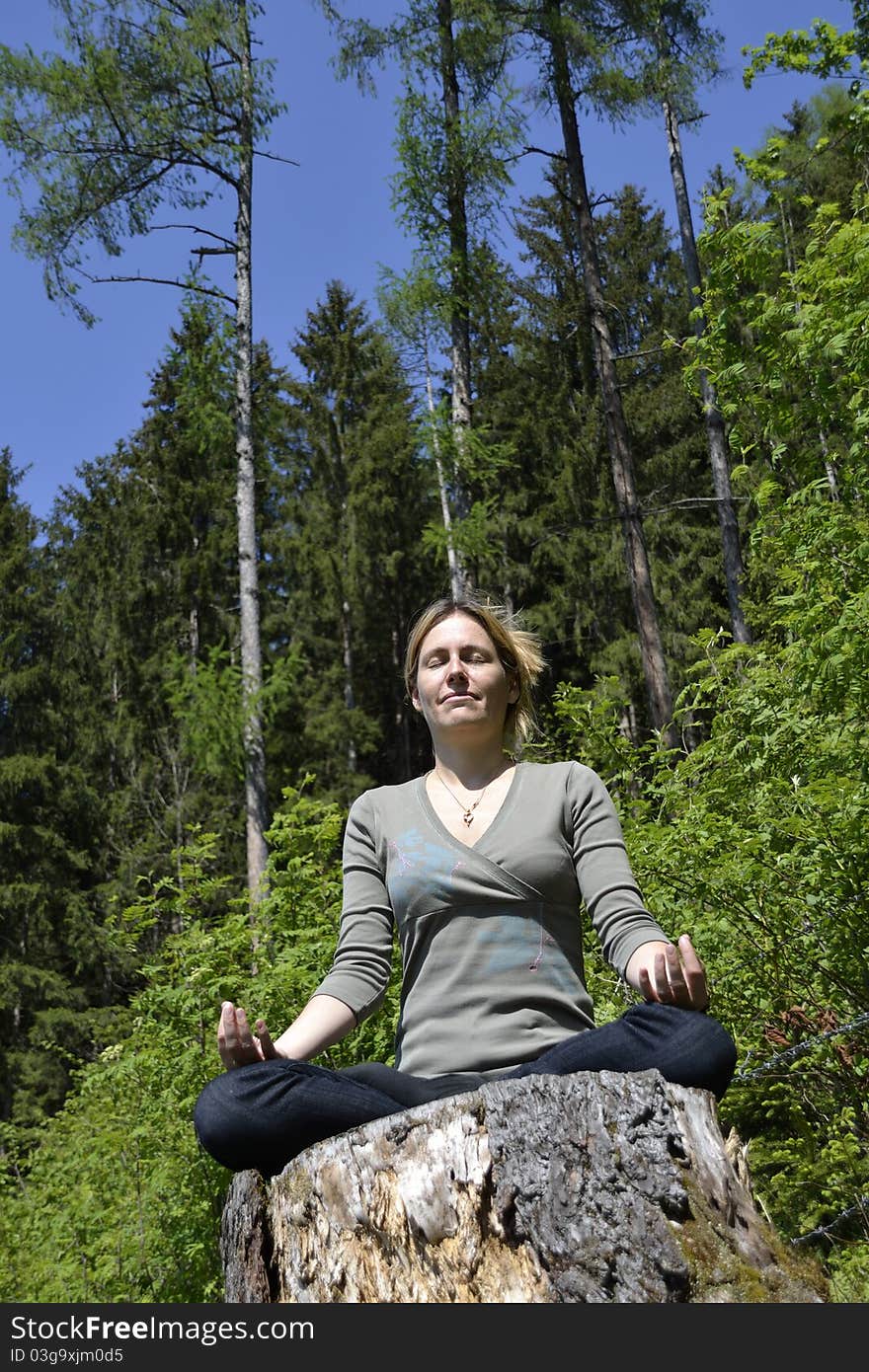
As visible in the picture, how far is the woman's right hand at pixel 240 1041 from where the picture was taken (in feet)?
5.99

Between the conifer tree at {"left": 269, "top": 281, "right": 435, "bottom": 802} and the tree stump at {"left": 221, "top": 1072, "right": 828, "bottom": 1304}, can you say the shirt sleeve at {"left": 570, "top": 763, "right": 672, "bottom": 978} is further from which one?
the conifer tree at {"left": 269, "top": 281, "right": 435, "bottom": 802}

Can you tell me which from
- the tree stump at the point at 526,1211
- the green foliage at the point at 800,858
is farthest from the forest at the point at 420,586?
the tree stump at the point at 526,1211

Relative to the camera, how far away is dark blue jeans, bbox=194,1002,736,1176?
172cm

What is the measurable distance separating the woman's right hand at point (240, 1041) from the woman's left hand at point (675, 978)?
0.62m

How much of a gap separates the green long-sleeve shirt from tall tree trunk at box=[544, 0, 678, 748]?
28.6ft

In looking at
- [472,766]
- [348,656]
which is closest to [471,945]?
[472,766]

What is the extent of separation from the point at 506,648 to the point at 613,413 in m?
9.70

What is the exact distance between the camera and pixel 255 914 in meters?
5.37

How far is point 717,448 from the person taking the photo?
47.4 ft

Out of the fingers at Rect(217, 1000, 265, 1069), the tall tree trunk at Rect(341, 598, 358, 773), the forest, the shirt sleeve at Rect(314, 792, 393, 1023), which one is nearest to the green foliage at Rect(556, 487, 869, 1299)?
the forest

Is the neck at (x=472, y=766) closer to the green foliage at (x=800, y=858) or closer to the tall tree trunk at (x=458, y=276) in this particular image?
the green foliage at (x=800, y=858)

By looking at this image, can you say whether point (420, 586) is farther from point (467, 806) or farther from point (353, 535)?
point (467, 806)
